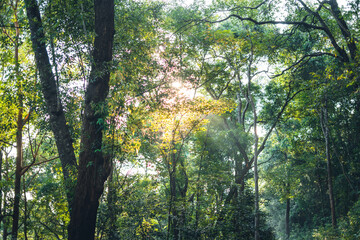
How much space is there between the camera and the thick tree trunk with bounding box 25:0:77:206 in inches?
193

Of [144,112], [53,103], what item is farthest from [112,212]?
[53,103]

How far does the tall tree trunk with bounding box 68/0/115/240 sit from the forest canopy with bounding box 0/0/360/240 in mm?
21

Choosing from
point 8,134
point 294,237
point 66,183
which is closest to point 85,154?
point 66,183

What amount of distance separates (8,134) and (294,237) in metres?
18.0

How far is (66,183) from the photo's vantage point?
488cm

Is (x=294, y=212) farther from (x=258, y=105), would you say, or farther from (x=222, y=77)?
(x=222, y=77)

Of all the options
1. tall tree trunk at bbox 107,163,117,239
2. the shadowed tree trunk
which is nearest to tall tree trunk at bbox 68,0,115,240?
the shadowed tree trunk

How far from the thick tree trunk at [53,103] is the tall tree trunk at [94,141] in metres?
0.49

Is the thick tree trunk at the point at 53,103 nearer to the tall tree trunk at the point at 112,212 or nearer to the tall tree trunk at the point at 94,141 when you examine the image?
the tall tree trunk at the point at 94,141

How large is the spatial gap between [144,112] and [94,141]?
2760mm

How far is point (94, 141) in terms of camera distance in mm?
4621

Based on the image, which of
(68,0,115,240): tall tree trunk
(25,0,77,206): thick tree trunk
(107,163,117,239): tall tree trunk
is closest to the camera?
(68,0,115,240): tall tree trunk

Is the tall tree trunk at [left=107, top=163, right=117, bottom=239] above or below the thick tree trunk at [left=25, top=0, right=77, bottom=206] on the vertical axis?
below

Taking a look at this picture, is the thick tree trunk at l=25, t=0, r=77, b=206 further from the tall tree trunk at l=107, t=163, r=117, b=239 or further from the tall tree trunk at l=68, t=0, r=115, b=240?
the tall tree trunk at l=107, t=163, r=117, b=239
